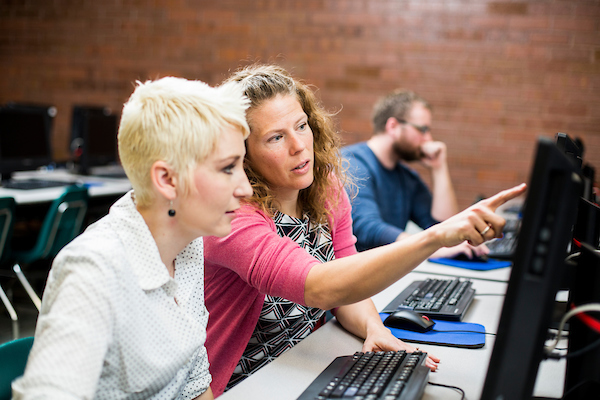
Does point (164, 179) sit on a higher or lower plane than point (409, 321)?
higher

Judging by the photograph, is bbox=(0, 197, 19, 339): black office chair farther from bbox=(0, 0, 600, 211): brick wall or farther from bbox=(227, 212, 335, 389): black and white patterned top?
bbox=(0, 0, 600, 211): brick wall

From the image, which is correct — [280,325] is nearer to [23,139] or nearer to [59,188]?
[59,188]

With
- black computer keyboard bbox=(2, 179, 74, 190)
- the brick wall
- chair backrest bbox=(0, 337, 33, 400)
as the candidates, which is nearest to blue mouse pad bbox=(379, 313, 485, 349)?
chair backrest bbox=(0, 337, 33, 400)

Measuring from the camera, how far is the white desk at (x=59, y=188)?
3510 mm

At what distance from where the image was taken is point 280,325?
1.40 m

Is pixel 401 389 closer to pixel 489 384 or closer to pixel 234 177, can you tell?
pixel 489 384

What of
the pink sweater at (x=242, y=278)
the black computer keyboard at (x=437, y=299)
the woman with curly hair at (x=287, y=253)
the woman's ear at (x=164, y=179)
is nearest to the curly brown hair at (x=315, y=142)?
the woman with curly hair at (x=287, y=253)

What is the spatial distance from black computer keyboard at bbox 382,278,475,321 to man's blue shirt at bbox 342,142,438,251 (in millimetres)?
568

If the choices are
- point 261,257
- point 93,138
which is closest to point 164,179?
point 261,257

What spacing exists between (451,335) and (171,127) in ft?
2.79

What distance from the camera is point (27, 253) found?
11.1 ft

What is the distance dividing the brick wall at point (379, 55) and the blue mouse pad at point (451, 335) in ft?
12.1

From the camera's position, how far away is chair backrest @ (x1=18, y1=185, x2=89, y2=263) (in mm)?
3324

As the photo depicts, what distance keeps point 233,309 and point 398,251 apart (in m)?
0.49
